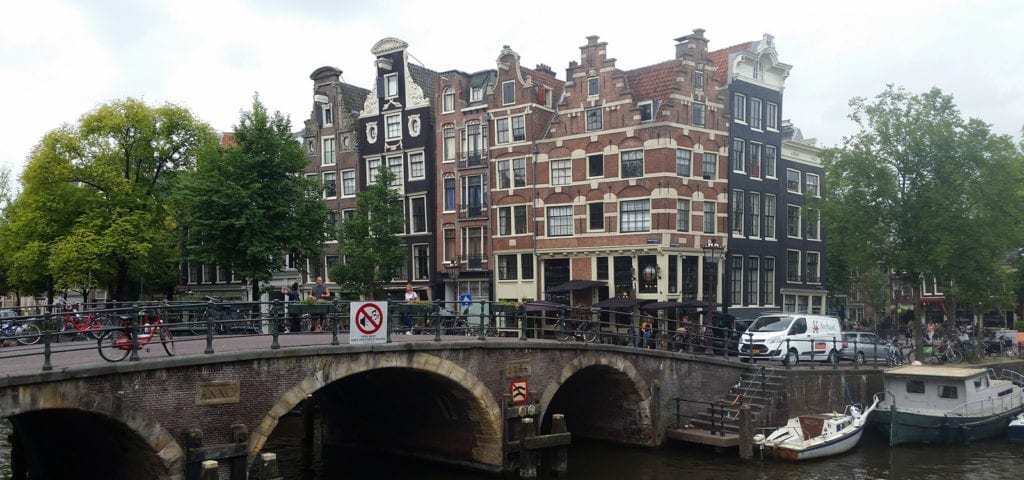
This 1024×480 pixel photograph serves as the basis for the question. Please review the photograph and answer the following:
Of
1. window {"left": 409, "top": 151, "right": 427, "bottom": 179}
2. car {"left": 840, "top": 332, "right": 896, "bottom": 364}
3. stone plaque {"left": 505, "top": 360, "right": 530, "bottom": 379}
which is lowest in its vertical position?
car {"left": 840, "top": 332, "right": 896, "bottom": 364}

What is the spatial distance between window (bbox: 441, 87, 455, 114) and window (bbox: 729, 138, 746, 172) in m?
13.8

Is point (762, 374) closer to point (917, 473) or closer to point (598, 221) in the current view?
point (917, 473)

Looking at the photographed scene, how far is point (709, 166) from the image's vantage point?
124ft

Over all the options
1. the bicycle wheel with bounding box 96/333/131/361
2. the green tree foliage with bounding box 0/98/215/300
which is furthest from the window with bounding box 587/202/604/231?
the bicycle wheel with bounding box 96/333/131/361

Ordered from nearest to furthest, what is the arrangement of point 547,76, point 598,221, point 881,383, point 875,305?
point 881,383
point 598,221
point 547,76
point 875,305

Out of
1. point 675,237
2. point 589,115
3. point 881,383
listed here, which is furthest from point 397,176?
point 881,383

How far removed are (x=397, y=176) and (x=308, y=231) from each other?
10445mm

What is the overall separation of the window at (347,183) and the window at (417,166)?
3.96m

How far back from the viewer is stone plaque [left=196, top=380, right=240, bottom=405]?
53.1 ft

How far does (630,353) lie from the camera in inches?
1016

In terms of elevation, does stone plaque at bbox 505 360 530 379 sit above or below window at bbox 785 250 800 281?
below

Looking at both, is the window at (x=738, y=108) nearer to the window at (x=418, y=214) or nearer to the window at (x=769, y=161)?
the window at (x=769, y=161)

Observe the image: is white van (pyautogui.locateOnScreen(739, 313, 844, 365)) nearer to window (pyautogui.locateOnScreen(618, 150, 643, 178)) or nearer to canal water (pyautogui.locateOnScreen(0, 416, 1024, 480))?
canal water (pyautogui.locateOnScreen(0, 416, 1024, 480))

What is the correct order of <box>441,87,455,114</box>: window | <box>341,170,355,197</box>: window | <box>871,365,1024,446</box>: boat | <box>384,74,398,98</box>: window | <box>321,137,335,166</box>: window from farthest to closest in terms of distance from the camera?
<box>321,137,335,166</box>: window → <box>341,170,355,197</box>: window → <box>384,74,398,98</box>: window → <box>441,87,455,114</box>: window → <box>871,365,1024,446</box>: boat
